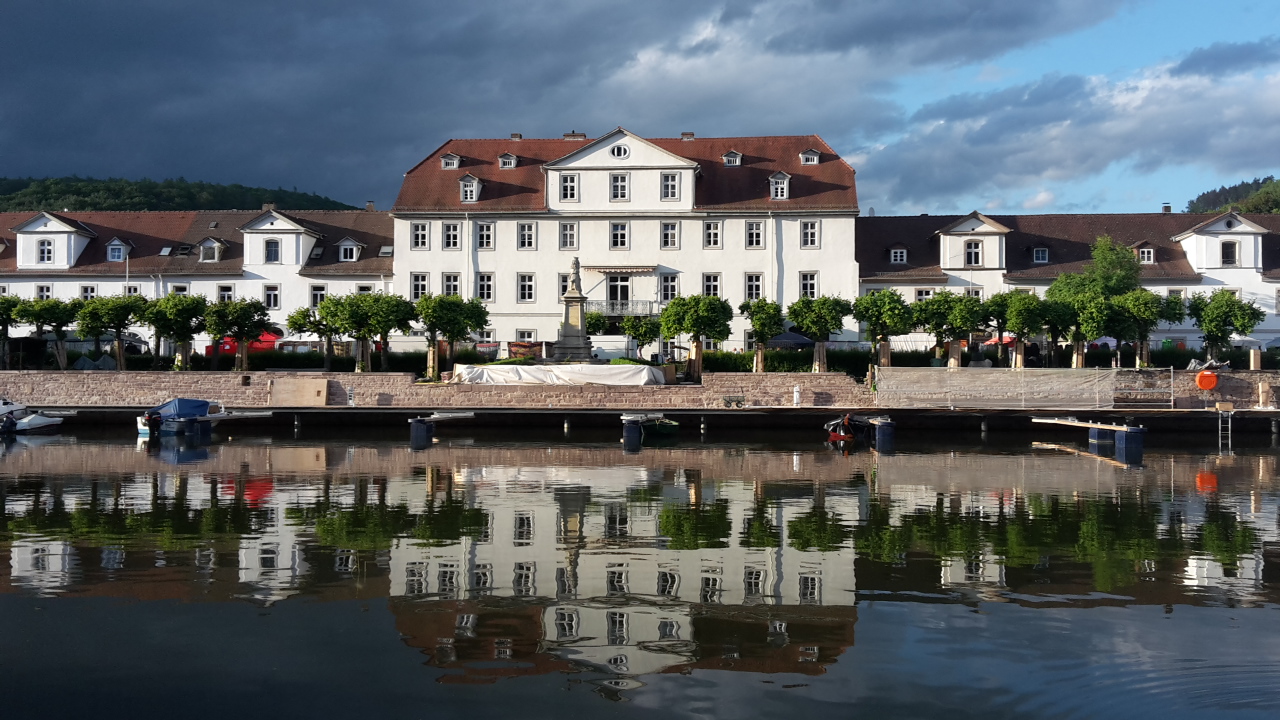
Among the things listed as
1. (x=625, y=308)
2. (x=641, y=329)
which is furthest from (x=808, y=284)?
(x=641, y=329)

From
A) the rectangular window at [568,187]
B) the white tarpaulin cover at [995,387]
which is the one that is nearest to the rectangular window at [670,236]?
the rectangular window at [568,187]

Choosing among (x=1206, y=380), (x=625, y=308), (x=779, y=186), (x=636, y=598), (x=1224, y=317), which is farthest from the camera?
(x=779, y=186)

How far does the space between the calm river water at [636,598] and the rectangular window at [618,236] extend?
31373 millimetres

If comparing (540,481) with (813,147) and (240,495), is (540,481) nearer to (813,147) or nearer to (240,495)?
(240,495)

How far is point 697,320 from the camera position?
46375 mm

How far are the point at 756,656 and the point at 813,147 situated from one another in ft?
170

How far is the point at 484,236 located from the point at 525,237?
7.37 feet

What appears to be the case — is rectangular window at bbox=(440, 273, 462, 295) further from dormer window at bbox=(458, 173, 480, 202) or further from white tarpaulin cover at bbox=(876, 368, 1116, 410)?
white tarpaulin cover at bbox=(876, 368, 1116, 410)

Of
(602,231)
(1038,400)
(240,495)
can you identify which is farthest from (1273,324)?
(240,495)

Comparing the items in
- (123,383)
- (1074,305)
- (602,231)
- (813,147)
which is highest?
(813,147)

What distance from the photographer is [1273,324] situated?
183 feet

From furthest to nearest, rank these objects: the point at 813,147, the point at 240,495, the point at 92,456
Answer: the point at 813,147, the point at 92,456, the point at 240,495

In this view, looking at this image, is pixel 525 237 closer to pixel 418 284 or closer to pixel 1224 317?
pixel 418 284

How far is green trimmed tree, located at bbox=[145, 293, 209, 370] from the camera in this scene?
151 feet
